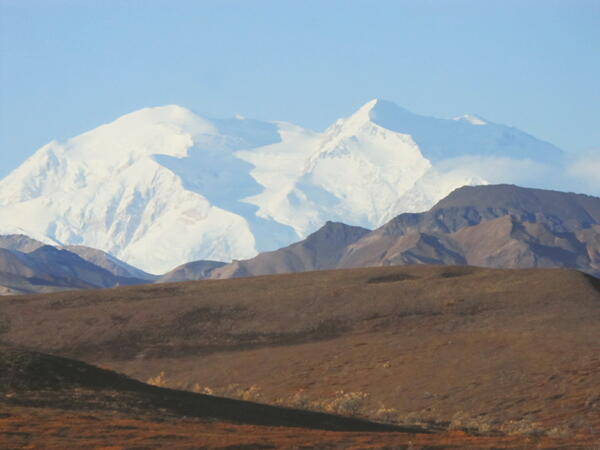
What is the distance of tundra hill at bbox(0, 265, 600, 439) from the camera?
59781 millimetres

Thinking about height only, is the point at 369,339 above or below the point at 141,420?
above

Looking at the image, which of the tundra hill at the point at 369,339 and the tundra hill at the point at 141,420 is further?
the tundra hill at the point at 369,339

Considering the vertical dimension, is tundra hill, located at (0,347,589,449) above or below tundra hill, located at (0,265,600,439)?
below

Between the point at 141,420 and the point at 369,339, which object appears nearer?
the point at 141,420

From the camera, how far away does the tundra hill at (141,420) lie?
36625 millimetres

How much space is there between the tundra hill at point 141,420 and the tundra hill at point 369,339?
7.74m

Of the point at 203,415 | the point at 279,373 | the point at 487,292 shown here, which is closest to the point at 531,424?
the point at 203,415

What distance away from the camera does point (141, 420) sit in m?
42.1

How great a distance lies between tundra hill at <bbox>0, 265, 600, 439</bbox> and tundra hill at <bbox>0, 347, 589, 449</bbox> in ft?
25.4

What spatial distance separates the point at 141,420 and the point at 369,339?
41332 mm

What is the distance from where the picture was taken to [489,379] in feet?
209

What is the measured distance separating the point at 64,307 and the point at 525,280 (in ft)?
121

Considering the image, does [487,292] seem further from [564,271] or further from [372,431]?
[372,431]

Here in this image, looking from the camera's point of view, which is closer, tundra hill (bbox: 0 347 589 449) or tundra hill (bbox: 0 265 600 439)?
tundra hill (bbox: 0 347 589 449)
